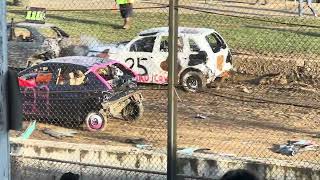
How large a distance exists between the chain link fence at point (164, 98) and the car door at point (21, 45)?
31 mm

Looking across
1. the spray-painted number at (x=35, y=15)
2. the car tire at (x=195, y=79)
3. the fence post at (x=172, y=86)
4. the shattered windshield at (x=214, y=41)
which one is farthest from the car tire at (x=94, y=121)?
the fence post at (x=172, y=86)

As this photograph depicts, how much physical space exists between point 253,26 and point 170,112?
13.2 metres

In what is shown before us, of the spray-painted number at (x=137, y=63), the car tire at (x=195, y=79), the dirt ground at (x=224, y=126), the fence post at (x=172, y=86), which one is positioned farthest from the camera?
the spray-painted number at (x=137, y=63)

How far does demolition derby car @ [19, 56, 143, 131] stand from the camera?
451 inches

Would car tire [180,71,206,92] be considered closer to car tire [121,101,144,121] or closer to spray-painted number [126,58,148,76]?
spray-painted number [126,58,148,76]

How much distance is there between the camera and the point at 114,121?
1301cm

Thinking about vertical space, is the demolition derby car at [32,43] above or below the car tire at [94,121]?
above

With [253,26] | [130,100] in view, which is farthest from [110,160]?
[253,26]

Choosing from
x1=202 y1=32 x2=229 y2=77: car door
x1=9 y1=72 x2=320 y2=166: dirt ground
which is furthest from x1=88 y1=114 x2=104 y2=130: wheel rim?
x1=202 y1=32 x2=229 y2=77: car door

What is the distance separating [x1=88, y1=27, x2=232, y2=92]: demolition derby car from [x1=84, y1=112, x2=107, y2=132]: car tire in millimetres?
3627

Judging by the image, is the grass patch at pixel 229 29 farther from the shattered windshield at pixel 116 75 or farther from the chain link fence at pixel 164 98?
the shattered windshield at pixel 116 75

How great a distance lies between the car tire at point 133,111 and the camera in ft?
43.0

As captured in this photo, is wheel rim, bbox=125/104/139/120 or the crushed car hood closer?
wheel rim, bbox=125/104/139/120

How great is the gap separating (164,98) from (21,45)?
14.3ft
